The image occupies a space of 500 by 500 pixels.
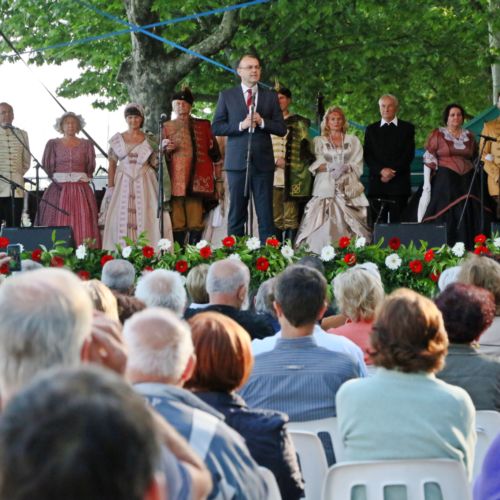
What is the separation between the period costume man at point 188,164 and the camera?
1123cm

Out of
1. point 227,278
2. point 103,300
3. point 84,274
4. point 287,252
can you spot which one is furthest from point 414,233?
point 103,300

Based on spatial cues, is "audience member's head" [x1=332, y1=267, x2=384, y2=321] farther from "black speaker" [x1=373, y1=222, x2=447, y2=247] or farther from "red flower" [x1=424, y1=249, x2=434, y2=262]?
"black speaker" [x1=373, y1=222, x2=447, y2=247]

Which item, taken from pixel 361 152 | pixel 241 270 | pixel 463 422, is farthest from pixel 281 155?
pixel 463 422

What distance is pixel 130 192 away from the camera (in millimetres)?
11195

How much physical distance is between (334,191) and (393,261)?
3.36 metres

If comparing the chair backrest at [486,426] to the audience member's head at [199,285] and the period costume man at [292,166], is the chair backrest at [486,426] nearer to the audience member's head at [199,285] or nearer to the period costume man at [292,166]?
the audience member's head at [199,285]

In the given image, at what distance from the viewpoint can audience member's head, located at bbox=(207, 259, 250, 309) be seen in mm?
5055

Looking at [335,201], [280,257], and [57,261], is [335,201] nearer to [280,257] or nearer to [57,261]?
[280,257]

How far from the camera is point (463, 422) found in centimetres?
325

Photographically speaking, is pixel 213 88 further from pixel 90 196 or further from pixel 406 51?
pixel 90 196

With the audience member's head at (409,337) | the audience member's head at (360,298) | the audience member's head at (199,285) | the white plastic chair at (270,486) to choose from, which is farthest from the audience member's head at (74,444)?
the audience member's head at (199,285)

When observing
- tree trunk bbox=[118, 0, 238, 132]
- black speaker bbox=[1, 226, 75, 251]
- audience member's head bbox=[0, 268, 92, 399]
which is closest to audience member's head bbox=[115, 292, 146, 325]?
audience member's head bbox=[0, 268, 92, 399]

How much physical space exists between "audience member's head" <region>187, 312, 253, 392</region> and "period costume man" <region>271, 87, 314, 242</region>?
850 cm

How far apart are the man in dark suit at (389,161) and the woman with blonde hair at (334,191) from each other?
0.17 meters
